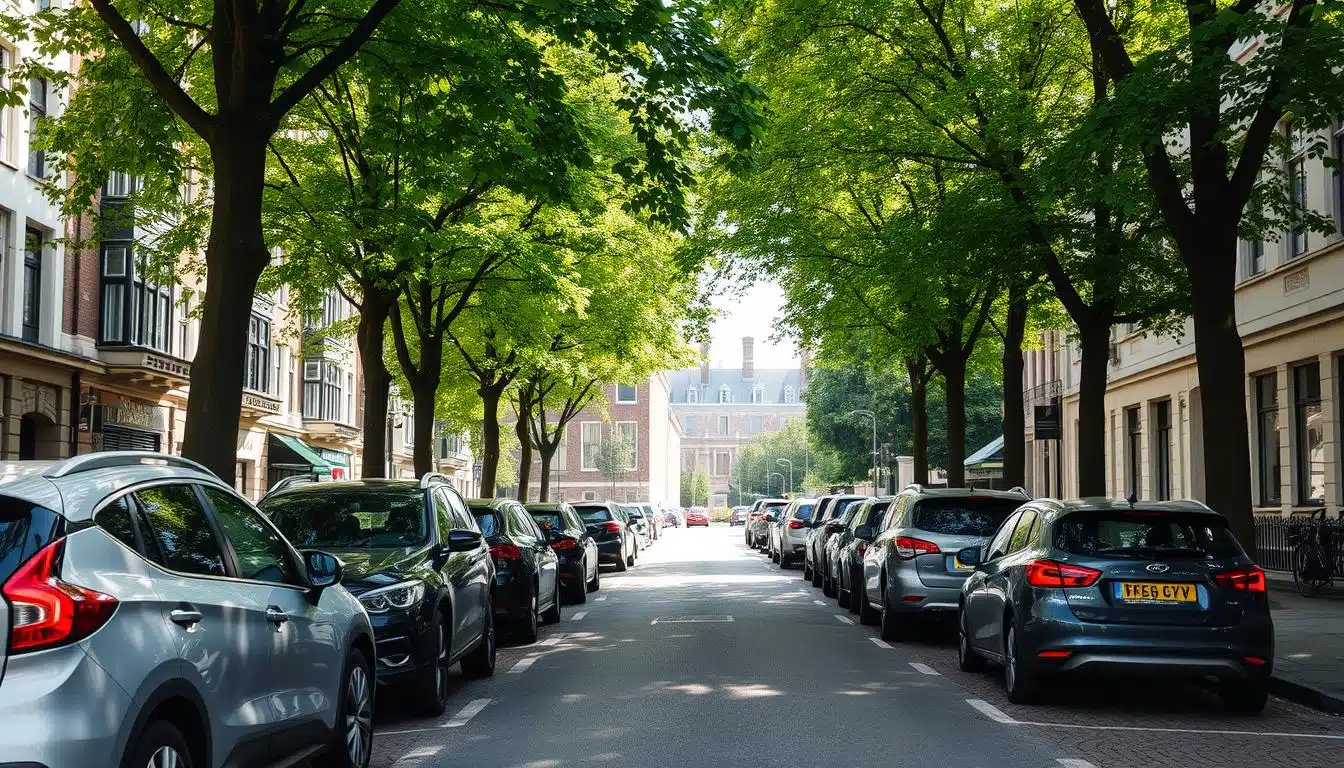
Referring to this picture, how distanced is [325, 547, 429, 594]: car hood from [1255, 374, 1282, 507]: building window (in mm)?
21569

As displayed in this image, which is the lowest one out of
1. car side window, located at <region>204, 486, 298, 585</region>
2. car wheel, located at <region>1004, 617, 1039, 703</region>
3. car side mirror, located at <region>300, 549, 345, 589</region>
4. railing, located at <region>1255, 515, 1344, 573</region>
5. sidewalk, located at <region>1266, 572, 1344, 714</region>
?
sidewalk, located at <region>1266, 572, 1344, 714</region>

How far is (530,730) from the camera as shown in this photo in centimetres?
924

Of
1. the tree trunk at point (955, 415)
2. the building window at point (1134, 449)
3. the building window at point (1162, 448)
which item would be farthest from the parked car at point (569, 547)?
the building window at point (1134, 449)

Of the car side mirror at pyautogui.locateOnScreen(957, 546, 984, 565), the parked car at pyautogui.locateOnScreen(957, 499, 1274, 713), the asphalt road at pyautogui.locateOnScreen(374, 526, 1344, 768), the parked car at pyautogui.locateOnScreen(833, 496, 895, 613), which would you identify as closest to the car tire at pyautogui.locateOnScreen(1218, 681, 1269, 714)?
the parked car at pyautogui.locateOnScreen(957, 499, 1274, 713)

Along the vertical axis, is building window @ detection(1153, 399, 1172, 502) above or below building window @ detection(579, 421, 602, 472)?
below

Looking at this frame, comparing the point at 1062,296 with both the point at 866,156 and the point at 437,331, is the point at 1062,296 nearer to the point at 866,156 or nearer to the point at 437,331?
the point at 866,156

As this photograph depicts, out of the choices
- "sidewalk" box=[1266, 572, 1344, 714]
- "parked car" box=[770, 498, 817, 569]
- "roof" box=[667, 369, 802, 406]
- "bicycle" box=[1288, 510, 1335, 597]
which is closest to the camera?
"sidewalk" box=[1266, 572, 1344, 714]

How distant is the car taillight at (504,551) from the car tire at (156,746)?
9.74 meters

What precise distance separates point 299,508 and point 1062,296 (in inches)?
481

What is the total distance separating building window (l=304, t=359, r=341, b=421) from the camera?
5000cm

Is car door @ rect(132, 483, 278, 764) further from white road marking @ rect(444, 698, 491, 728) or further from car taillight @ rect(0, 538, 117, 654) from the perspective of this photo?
white road marking @ rect(444, 698, 491, 728)

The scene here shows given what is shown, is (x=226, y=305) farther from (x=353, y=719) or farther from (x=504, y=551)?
(x=353, y=719)

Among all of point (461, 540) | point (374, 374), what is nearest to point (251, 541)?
point (461, 540)

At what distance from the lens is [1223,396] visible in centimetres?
1539
